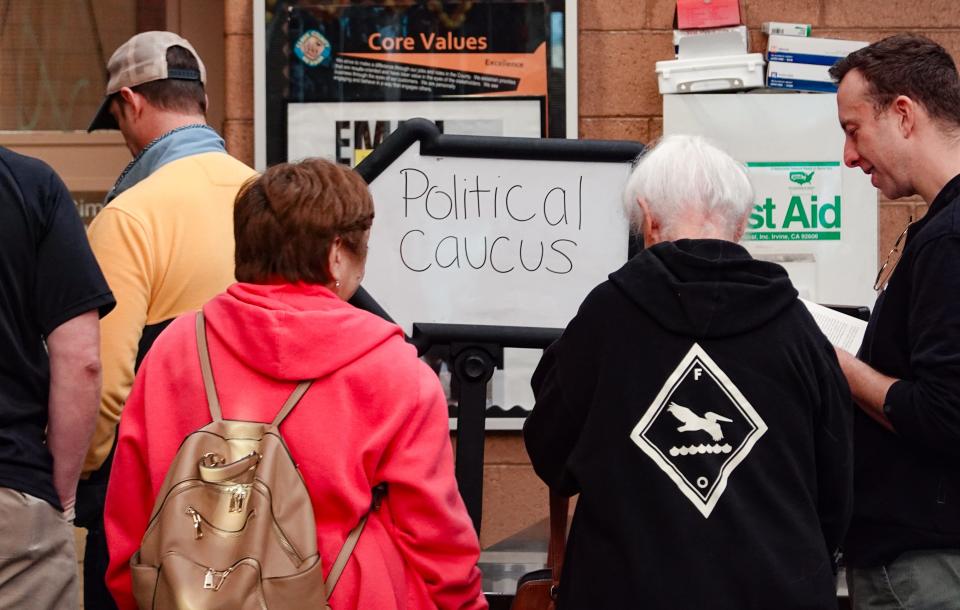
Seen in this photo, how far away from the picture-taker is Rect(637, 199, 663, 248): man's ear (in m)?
2.13

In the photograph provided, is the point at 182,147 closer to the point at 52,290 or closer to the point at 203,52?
the point at 52,290

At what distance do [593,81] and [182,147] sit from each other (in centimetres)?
169

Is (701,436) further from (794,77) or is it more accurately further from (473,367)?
(794,77)

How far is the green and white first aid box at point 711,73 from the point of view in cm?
398

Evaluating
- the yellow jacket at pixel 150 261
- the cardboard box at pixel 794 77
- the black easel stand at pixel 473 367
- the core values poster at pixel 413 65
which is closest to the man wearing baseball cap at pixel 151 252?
the yellow jacket at pixel 150 261

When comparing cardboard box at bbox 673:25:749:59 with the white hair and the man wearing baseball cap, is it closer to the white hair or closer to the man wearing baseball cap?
the man wearing baseball cap

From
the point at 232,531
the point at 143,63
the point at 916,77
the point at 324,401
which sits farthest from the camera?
the point at 143,63

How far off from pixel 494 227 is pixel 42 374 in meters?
1.04

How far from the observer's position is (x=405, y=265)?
2.87 m

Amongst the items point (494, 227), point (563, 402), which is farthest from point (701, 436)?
point (494, 227)

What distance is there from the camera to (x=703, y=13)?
4.02m

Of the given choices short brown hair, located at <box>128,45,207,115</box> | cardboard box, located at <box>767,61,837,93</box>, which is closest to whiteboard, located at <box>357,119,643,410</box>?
short brown hair, located at <box>128,45,207,115</box>

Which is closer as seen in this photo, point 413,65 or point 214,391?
point 214,391

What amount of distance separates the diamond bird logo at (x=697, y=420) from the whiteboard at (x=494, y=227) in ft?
2.92
